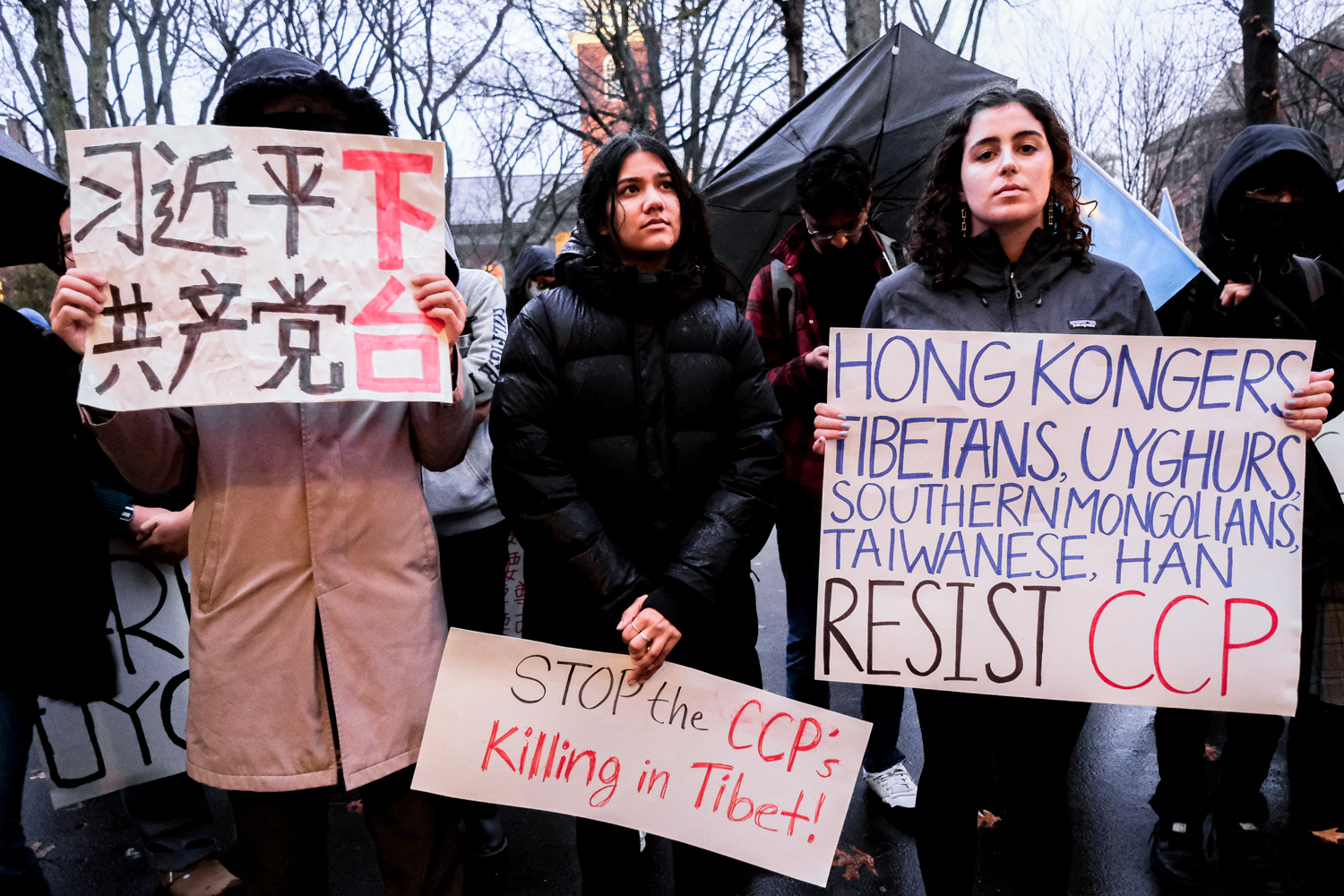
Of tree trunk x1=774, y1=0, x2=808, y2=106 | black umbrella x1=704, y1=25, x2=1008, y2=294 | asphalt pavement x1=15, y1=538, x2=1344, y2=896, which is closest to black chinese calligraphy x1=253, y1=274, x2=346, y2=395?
asphalt pavement x1=15, y1=538, x2=1344, y2=896

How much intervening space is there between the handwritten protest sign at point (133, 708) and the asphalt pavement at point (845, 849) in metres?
0.70

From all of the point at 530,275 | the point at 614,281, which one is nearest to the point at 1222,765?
the point at 614,281

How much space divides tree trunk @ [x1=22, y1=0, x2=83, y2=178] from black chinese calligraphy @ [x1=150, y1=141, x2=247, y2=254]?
35.5 feet

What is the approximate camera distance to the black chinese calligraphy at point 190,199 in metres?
1.69

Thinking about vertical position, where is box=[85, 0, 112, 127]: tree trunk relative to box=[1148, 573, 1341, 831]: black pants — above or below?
above

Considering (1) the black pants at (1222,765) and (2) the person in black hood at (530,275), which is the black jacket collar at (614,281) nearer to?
(1) the black pants at (1222,765)

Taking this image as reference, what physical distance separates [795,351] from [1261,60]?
734 centimetres

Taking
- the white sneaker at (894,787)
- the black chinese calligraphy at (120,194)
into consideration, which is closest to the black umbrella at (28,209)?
the black chinese calligraphy at (120,194)

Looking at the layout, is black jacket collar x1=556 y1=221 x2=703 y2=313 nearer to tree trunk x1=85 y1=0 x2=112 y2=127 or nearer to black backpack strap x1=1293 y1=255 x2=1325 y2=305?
black backpack strap x1=1293 y1=255 x2=1325 y2=305

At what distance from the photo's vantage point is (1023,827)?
2.02 meters

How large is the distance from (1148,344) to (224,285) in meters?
1.98

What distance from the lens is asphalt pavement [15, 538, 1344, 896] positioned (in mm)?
2721

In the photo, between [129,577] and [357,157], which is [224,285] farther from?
[129,577]

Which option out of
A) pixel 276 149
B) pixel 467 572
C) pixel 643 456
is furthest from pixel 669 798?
pixel 276 149
